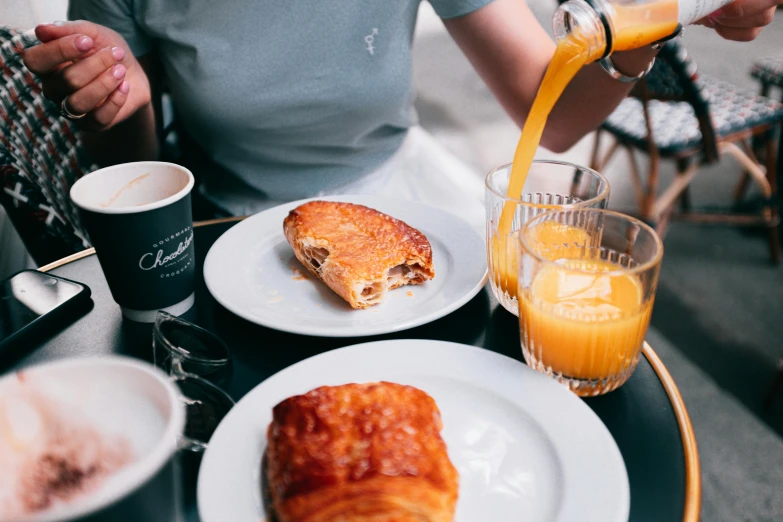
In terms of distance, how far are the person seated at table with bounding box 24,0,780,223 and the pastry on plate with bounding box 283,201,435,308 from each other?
39 centimetres

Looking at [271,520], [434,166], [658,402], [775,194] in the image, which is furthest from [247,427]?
[775,194]

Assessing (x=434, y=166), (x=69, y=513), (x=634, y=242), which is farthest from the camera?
(x=434, y=166)

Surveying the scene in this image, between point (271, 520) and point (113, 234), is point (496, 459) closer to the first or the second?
point (271, 520)

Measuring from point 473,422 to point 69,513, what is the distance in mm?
439

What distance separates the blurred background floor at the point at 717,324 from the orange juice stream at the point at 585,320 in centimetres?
110

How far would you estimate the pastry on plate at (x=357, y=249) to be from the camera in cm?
88

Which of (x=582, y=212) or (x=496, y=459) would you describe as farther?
(x=582, y=212)

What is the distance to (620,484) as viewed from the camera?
0.57m

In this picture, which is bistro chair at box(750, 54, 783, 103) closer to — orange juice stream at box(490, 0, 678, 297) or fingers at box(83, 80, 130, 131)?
orange juice stream at box(490, 0, 678, 297)

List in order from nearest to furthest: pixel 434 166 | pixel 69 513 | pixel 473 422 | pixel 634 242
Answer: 1. pixel 69 513
2. pixel 473 422
3. pixel 634 242
4. pixel 434 166

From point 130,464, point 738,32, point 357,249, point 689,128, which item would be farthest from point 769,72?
point 130,464

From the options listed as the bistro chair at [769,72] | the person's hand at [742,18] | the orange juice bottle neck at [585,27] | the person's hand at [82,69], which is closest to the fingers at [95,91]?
the person's hand at [82,69]

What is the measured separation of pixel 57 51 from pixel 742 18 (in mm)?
1026

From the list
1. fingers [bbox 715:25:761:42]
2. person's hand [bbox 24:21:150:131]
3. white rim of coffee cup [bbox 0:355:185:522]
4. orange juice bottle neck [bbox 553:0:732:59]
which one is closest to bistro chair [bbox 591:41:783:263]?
fingers [bbox 715:25:761:42]
